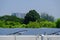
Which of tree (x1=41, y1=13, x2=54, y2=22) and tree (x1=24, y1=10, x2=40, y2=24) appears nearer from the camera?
tree (x1=24, y1=10, x2=40, y2=24)

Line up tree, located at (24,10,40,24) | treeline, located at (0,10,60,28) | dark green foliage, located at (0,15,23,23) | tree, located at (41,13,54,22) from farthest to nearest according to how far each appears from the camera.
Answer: tree, located at (41,13,54,22) → dark green foliage, located at (0,15,23,23) → tree, located at (24,10,40,24) → treeline, located at (0,10,60,28)

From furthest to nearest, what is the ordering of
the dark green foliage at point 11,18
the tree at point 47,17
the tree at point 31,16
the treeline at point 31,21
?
the tree at point 47,17
the dark green foliage at point 11,18
the tree at point 31,16
the treeline at point 31,21

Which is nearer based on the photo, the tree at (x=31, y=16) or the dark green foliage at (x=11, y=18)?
the tree at (x=31, y=16)

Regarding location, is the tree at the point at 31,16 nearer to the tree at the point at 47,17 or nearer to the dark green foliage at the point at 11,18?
the dark green foliage at the point at 11,18

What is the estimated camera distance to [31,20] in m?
6.37

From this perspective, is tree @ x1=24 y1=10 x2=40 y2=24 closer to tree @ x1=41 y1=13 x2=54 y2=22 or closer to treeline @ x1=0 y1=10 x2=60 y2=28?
treeline @ x1=0 y1=10 x2=60 y2=28

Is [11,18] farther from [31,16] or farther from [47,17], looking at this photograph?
[47,17]

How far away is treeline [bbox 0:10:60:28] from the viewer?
20.0 ft

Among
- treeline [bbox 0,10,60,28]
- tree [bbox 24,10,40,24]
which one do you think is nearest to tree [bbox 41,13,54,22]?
treeline [bbox 0,10,60,28]

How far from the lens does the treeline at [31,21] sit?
Answer: 20.0 feet

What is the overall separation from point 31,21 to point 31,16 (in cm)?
20

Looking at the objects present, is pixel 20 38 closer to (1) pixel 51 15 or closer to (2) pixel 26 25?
(2) pixel 26 25

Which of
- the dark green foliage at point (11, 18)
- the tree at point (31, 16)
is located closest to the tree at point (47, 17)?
the tree at point (31, 16)

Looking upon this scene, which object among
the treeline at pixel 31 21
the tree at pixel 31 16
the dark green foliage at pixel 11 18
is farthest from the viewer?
the dark green foliage at pixel 11 18
